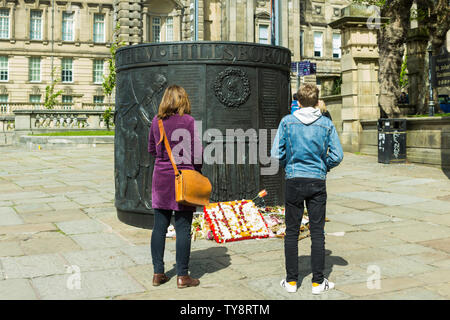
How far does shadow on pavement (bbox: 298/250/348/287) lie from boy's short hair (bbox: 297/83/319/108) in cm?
159

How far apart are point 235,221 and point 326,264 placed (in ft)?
5.02

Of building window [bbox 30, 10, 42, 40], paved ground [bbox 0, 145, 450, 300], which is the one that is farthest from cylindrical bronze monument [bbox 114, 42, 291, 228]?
building window [bbox 30, 10, 42, 40]

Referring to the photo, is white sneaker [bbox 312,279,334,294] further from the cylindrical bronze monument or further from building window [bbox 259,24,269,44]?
building window [bbox 259,24,269,44]

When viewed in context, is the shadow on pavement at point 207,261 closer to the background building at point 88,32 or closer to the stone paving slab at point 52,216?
the stone paving slab at point 52,216

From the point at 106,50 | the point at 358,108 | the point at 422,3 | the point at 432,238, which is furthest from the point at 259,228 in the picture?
the point at 106,50

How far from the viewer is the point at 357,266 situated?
4.95 meters

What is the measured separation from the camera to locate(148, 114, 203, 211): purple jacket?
4.39 meters

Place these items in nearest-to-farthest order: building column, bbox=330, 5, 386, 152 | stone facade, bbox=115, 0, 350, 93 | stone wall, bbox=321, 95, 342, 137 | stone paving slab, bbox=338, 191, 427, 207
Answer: stone paving slab, bbox=338, 191, 427, 207 < building column, bbox=330, 5, 386, 152 < stone wall, bbox=321, 95, 342, 137 < stone facade, bbox=115, 0, 350, 93

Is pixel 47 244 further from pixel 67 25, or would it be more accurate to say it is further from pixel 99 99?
pixel 67 25

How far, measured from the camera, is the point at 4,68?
45.1m

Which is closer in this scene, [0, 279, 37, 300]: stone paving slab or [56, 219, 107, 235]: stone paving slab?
[0, 279, 37, 300]: stone paving slab

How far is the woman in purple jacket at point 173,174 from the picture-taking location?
14.4 feet

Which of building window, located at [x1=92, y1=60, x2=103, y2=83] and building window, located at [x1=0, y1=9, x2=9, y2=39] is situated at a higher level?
building window, located at [x1=0, y1=9, x2=9, y2=39]

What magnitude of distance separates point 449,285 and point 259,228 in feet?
Result: 8.20
